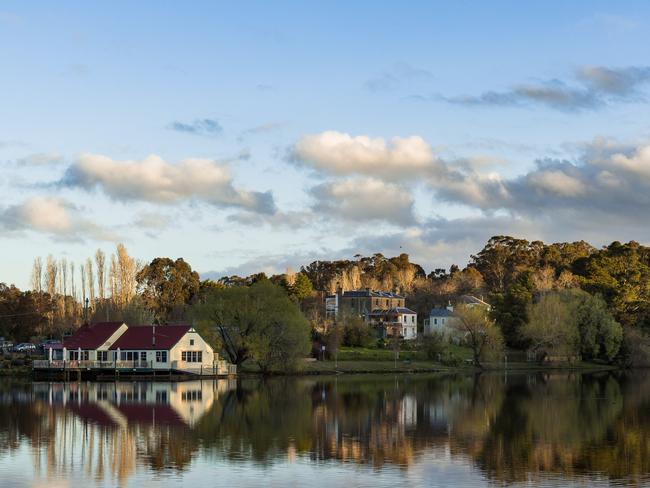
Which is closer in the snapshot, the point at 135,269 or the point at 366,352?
the point at 366,352

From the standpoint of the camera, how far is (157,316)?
402ft

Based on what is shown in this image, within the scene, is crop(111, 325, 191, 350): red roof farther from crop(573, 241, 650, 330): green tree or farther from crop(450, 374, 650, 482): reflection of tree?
crop(573, 241, 650, 330): green tree

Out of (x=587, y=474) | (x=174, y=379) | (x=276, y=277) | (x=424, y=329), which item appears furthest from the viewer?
(x=276, y=277)

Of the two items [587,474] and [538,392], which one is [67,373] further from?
[587,474]

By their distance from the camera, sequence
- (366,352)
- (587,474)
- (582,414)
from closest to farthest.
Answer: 1. (587,474)
2. (582,414)
3. (366,352)

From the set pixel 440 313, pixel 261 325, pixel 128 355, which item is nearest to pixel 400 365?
pixel 261 325

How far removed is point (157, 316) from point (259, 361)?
38.5 meters

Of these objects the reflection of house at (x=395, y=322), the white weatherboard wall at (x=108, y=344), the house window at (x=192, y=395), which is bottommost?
the house window at (x=192, y=395)

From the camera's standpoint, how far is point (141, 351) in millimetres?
87125

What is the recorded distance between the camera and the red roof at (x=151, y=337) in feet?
283

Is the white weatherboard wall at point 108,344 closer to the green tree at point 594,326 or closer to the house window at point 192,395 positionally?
the house window at point 192,395

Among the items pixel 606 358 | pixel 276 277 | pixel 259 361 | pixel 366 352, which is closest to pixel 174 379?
pixel 259 361

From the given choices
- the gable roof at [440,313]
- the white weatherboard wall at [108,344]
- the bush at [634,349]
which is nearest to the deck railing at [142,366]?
the white weatherboard wall at [108,344]

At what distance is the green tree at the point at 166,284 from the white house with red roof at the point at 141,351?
128 ft
